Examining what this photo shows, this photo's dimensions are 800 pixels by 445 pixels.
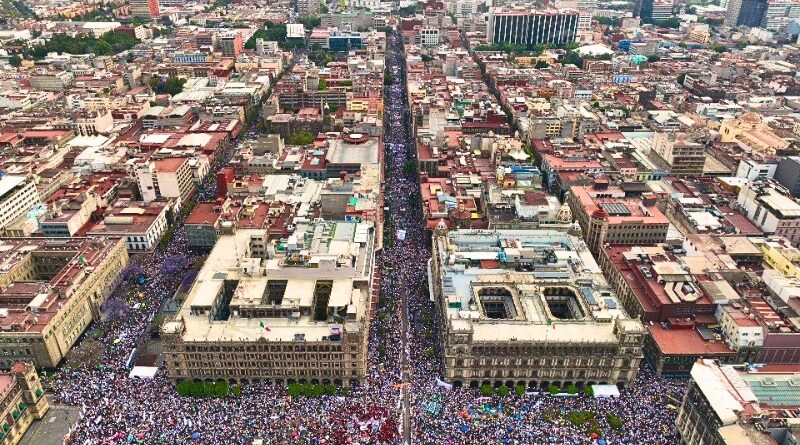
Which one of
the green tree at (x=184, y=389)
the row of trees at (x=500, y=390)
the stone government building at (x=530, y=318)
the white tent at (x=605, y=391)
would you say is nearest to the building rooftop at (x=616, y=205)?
the stone government building at (x=530, y=318)

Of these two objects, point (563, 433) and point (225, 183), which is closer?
point (563, 433)

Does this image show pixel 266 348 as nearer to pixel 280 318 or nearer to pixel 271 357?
pixel 271 357

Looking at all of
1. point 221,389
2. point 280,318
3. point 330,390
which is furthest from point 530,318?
point 221,389

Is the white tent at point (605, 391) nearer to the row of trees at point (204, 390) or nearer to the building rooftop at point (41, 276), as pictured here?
the row of trees at point (204, 390)

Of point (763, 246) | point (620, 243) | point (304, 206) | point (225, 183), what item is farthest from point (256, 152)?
point (763, 246)

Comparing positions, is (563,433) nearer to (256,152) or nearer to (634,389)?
(634,389)

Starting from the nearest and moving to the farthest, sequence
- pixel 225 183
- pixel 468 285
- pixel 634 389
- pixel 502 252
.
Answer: pixel 634 389 < pixel 468 285 < pixel 502 252 < pixel 225 183

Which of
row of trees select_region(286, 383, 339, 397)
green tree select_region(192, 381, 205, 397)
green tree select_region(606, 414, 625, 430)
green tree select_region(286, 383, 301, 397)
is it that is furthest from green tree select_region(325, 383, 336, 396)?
green tree select_region(606, 414, 625, 430)

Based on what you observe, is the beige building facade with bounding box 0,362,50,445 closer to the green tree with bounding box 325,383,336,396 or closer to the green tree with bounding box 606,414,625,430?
the green tree with bounding box 325,383,336,396
